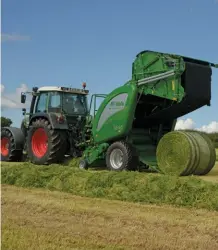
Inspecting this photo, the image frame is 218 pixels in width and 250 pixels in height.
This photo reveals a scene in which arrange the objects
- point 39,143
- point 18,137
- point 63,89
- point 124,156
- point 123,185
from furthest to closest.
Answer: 1. point 18,137
2. point 39,143
3. point 63,89
4. point 124,156
5. point 123,185

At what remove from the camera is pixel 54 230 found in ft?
18.0

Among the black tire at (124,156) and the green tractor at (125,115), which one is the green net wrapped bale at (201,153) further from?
the black tire at (124,156)

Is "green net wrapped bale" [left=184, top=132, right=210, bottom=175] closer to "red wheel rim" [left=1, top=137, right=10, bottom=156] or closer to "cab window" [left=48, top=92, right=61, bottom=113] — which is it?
"cab window" [left=48, top=92, right=61, bottom=113]

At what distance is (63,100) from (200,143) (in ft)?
15.6

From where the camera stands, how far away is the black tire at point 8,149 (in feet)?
50.4

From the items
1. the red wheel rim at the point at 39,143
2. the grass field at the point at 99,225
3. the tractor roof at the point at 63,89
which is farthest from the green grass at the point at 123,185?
the tractor roof at the point at 63,89

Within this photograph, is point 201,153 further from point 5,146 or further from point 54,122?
point 5,146

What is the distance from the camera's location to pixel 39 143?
46.2ft

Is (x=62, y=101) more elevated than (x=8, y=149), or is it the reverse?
(x=62, y=101)

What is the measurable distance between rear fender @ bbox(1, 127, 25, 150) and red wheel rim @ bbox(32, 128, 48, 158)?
1.33 metres

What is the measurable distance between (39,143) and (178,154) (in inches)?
203

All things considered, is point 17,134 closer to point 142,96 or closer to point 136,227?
point 142,96


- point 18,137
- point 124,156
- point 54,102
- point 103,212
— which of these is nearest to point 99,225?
point 103,212

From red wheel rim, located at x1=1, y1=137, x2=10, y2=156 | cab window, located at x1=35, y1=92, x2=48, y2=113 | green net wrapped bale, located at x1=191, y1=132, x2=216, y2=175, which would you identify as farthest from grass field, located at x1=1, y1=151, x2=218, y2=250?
red wheel rim, located at x1=1, y1=137, x2=10, y2=156
